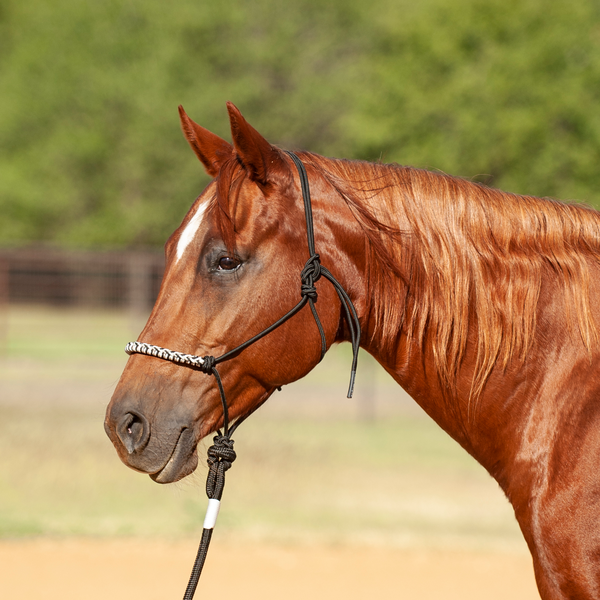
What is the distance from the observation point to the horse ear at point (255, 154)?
211cm

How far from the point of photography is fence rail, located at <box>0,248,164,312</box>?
62.8 feet

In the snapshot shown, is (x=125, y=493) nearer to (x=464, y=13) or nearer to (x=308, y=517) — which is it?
(x=308, y=517)

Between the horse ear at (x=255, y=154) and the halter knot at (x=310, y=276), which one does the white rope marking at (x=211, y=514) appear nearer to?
the halter knot at (x=310, y=276)

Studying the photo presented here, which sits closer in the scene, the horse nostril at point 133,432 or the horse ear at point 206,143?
the horse nostril at point 133,432

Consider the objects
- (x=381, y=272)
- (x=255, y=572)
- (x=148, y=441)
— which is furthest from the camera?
(x=255, y=572)

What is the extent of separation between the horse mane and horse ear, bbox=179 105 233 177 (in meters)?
0.35

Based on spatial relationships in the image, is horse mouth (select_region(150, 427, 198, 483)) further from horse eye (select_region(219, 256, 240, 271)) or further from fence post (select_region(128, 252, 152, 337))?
fence post (select_region(128, 252, 152, 337))

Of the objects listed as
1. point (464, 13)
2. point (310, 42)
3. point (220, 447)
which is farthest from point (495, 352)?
point (310, 42)

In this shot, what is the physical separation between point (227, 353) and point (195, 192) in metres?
25.8

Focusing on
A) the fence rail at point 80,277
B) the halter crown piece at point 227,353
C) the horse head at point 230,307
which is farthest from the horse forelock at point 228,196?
the fence rail at point 80,277

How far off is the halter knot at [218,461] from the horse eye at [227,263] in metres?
0.54

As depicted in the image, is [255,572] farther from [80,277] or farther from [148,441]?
[80,277]

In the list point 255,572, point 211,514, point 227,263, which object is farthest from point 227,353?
point 255,572

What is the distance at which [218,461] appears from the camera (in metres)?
2.29
